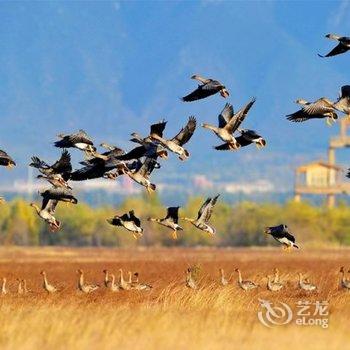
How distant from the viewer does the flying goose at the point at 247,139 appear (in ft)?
98.9

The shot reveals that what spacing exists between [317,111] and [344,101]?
52cm

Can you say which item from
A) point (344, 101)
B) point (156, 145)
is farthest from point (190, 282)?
point (344, 101)

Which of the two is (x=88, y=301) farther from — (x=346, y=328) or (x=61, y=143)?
(x=346, y=328)

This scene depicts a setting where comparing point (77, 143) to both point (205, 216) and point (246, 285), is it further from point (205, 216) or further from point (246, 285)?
point (246, 285)

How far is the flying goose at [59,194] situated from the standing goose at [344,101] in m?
5.37

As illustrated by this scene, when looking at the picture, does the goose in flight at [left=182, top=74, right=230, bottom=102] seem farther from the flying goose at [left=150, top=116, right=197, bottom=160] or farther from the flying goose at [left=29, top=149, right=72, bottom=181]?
the flying goose at [left=29, top=149, right=72, bottom=181]

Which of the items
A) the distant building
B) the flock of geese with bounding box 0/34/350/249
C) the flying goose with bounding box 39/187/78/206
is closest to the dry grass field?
the flying goose with bounding box 39/187/78/206

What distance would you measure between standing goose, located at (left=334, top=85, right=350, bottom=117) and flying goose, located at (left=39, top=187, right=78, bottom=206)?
537 cm

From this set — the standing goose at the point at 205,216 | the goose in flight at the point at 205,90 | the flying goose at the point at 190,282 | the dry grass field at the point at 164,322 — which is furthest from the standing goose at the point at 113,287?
the goose in flight at the point at 205,90

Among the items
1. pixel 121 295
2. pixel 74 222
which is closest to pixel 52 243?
pixel 74 222

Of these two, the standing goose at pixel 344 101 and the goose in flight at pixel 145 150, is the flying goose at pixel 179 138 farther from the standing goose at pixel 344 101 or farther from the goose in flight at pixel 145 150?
the standing goose at pixel 344 101

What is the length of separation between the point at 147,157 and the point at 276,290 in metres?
4.09

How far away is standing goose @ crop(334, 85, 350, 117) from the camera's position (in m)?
30.2

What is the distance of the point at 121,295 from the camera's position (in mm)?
33156
